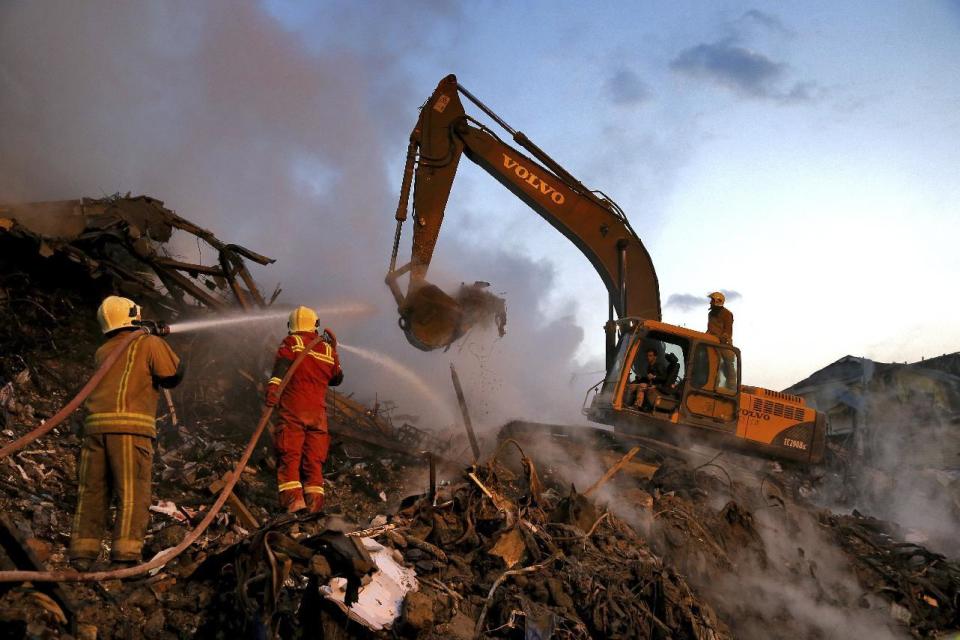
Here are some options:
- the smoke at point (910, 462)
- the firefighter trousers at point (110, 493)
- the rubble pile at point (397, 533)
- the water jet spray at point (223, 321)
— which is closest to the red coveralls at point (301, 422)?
the rubble pile at point (397, 533)

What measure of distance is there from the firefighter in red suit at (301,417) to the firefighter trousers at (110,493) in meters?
1.17

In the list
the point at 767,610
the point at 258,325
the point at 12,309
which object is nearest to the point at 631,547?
the point at 767,610

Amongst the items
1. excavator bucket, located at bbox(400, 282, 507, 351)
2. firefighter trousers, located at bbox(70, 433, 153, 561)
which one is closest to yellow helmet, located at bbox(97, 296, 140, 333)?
firefighter trousers, located at bbox(70, 433, 153, 561)

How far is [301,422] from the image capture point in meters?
5.24

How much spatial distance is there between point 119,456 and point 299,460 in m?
1.48

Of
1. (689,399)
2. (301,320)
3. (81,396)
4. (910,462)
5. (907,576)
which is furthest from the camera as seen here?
(910,462)

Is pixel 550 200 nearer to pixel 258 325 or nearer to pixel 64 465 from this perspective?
pixel 258 325

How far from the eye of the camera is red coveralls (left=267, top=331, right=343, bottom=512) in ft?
16.7

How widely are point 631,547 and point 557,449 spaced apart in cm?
292

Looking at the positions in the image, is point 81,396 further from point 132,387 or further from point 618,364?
point 618,364

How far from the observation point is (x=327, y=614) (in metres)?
3.27

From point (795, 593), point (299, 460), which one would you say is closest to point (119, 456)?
point (299, 460)

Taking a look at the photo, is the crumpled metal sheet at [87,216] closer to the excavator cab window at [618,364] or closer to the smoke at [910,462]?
the excavator cab window at [618,364]

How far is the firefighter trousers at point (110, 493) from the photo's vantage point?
3.81 meters
